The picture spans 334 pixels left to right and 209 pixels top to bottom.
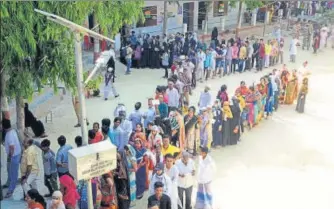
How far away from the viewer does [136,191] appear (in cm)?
813

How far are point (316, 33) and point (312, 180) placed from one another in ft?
40.3

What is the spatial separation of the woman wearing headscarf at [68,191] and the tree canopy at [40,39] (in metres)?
1.73

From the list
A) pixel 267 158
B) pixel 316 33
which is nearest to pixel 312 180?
pixel 267 158

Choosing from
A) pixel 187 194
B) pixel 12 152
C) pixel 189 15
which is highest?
pixel 189 15

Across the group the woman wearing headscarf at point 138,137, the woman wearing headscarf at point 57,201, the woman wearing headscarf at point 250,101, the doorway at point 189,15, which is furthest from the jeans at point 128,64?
the woman wearing headscarf at point 57,201

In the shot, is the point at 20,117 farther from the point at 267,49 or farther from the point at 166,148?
the point at 267,49

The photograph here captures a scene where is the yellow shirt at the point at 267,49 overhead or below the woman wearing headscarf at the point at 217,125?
overhead

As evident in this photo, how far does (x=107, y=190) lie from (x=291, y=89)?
758 cm

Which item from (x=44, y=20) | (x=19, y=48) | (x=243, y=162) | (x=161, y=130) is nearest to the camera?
(x=19, y=48)

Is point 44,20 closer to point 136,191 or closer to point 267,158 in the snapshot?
point 136,191

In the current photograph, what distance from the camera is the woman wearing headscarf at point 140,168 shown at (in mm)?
7859

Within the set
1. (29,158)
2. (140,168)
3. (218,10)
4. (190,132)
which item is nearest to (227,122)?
(190,132)

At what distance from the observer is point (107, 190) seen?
7.06 metres

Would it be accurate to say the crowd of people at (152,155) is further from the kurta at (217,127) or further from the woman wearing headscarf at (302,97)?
the woman wearing headscarf at (302,97)
